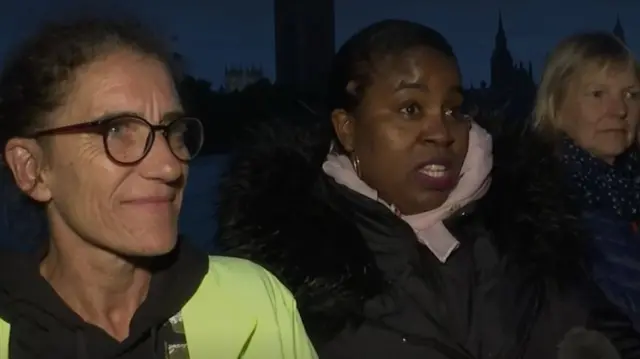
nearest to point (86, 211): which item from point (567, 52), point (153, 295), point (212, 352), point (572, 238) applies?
point (153, 295)

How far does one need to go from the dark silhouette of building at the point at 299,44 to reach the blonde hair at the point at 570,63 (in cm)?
50


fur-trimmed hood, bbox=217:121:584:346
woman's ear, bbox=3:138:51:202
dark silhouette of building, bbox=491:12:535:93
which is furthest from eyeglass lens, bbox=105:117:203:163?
dark silhouette of building, bbox=491:12:535:93

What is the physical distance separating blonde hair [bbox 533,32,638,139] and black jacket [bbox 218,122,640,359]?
0.43 meters

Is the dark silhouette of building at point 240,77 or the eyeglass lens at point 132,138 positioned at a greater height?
the eyeglass lens at point 132,138

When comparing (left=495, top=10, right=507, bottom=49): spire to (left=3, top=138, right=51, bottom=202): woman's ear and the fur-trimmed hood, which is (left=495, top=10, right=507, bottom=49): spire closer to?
the fur-trimmed hood

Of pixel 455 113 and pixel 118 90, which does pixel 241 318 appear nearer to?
pixel 118 90

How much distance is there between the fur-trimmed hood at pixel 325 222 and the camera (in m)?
1.83

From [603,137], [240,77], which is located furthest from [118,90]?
[603,137]

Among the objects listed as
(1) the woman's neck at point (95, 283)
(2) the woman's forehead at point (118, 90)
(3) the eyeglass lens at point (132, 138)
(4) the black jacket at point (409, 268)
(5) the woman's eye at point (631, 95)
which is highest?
(2) the woman's forehead at point (118, 90)

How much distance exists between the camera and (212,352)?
1.48m

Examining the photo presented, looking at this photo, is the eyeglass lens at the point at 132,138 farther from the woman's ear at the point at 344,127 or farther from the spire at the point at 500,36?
the spire at the point at 500,36

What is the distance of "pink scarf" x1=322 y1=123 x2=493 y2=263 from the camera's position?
6.12ft

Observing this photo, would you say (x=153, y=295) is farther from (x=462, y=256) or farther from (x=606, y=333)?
(x=606, y=333)

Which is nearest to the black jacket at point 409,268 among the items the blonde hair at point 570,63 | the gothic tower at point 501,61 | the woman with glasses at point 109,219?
the woman with glasses at point 109,219
